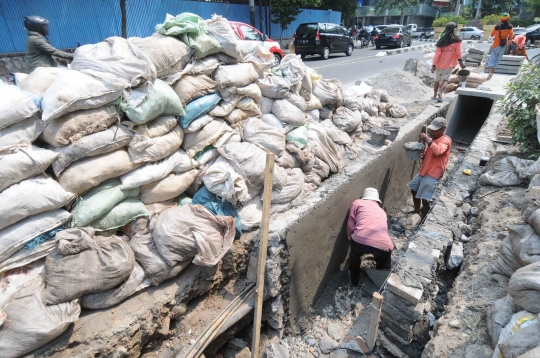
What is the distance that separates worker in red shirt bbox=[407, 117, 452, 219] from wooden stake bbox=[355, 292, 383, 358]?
2.63 meters

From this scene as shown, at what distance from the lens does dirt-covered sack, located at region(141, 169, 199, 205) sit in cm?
281

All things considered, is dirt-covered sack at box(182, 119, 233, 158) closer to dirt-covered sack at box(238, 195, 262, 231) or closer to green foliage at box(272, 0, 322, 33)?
dirt-covered sack at box(238, 195, 262, 231)

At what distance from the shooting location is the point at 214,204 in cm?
296

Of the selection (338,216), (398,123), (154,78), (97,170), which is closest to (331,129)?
(338,216)

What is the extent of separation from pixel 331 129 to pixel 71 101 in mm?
3248

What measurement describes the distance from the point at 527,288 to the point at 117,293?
2423mm

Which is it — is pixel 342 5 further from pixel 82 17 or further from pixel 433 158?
pixel 433 158

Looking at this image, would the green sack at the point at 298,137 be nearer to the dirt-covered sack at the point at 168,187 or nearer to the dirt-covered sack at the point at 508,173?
the dirt-covered sack at the point at 168,187

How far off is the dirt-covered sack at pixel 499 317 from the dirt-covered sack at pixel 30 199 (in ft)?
9.01

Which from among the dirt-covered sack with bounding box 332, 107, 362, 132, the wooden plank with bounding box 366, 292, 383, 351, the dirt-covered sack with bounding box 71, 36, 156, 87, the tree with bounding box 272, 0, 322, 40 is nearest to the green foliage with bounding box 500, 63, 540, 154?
the dirt-covered sack with bounding box 332, 107, 362, 132

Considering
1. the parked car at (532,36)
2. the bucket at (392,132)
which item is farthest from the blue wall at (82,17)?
the parked car at (532,36)

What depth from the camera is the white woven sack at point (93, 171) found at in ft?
7.84

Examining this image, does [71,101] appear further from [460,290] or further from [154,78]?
[460,290]

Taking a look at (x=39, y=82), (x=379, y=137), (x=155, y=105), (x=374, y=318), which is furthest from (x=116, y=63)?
(x=379, y=137)
